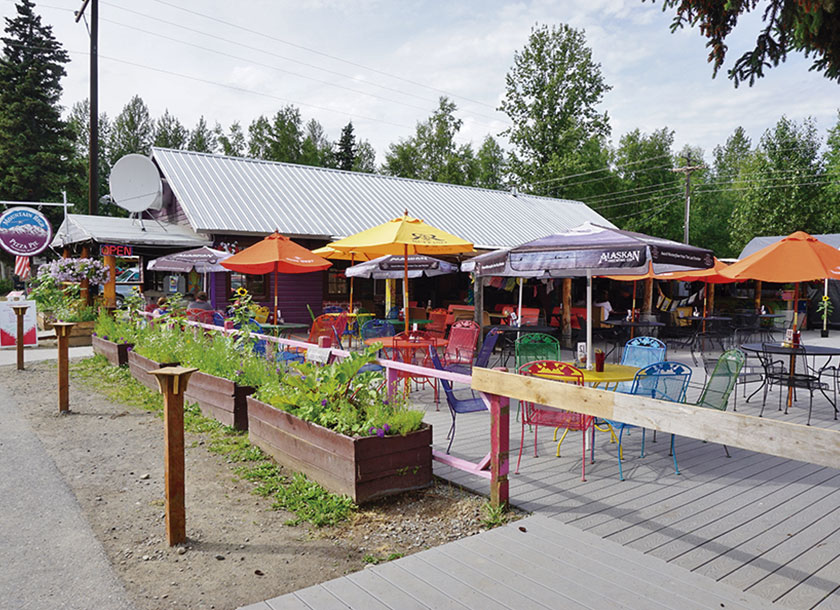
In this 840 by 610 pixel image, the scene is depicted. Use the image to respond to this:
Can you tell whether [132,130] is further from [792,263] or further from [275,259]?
[792,263]

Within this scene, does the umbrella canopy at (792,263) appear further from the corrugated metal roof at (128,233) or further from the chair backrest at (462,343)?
the corrugated metal roof at (128,233)

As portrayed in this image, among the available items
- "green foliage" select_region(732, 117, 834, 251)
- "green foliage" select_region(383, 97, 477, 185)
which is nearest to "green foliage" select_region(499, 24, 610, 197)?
"green foliage" select_region(383, 97, 477, 185)

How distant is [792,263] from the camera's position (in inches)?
261

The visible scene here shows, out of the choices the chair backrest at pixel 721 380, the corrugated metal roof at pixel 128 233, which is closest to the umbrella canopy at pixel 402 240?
the chair backrest at pixel 721 380

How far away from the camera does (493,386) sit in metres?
3.59

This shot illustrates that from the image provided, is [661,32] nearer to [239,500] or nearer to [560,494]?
[560,494]

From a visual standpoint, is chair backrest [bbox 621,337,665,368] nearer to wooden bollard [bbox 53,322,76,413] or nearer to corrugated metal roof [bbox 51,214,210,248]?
wooden bollard [bbox 53,322,76,413]

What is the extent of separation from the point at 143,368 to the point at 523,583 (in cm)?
690

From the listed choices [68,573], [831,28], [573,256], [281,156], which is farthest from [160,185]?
[281,156]

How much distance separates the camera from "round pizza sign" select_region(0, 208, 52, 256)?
11422 millimetres

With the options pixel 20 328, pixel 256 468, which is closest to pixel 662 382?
pixel 256 468

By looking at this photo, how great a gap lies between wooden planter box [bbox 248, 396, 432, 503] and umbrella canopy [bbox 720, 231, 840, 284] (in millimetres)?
4675

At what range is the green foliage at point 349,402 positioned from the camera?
3932 mm

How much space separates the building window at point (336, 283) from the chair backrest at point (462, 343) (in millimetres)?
9643
